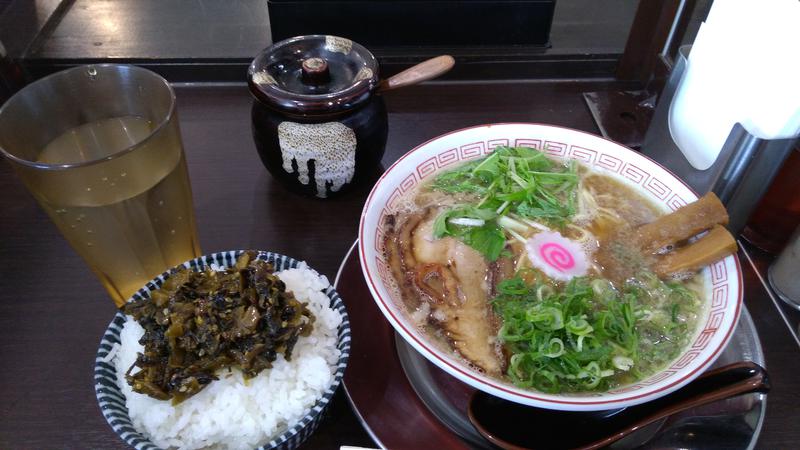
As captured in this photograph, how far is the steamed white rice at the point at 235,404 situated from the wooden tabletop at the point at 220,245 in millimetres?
169

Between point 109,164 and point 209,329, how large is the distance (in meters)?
0.37

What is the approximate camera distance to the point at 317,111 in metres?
1.43

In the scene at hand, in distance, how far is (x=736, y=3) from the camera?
4.51 ft

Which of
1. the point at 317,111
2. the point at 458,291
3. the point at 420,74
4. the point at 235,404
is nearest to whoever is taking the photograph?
the point at 235,404

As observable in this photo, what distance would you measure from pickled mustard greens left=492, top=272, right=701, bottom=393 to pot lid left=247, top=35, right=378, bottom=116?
0.62 meters

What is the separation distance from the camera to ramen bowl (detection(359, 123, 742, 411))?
1.02 metres

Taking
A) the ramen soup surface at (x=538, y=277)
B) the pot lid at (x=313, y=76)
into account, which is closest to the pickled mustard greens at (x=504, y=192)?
the ramen soup surface at (x=538, y=277)

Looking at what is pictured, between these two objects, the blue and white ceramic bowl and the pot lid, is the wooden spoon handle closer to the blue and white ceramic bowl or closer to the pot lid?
the pot lid

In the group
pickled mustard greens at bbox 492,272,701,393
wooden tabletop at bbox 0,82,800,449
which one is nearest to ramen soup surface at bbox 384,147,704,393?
pickled mustard greens at bbox 492,272,701,393

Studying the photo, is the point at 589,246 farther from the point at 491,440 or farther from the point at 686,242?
the point at 491,440

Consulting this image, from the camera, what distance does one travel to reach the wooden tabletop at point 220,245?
122 cm

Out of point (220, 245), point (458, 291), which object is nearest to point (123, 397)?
point (220, 245)

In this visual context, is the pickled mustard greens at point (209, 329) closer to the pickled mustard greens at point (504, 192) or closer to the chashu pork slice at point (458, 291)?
the chashu pork slice at point (458, 291)

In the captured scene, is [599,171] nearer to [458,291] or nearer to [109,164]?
[458,291]
